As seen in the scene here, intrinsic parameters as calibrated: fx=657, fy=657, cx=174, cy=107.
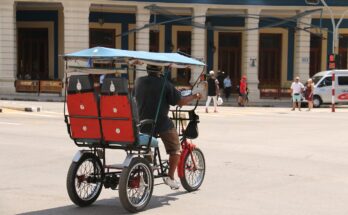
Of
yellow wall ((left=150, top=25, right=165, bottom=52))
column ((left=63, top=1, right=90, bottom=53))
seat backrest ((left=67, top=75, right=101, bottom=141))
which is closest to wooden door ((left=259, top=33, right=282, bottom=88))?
yellow wall ((left=150, top=25, right=165, bottom=52))

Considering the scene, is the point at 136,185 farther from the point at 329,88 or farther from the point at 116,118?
the point at 329,88

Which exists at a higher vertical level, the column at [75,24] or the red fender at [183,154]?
the column at [75,24]

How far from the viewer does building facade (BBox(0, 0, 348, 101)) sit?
41.5 m

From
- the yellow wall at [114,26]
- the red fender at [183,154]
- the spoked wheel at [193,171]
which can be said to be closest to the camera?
the red fender at [183,154]

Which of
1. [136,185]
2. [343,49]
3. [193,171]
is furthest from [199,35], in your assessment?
[136,185]

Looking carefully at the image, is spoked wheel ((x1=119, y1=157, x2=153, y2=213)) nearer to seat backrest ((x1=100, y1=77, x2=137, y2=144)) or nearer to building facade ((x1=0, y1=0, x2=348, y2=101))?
seat backrest ((x1=100, y1=77, x2=137, y2=144))

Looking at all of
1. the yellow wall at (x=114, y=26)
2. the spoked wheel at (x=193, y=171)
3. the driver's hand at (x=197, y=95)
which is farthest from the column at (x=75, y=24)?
the driver's hand at (x=197, y=95)

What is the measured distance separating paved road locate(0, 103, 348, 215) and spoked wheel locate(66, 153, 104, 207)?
0.61 ft

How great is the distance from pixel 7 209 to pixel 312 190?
4548 millimetres

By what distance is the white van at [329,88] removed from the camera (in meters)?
38.1

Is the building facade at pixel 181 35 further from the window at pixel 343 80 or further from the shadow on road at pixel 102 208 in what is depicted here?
the shadow on road at pixel 102 208

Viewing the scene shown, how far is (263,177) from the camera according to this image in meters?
11.2

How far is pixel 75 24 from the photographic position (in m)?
41.6

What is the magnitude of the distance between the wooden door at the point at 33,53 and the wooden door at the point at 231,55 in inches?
480
